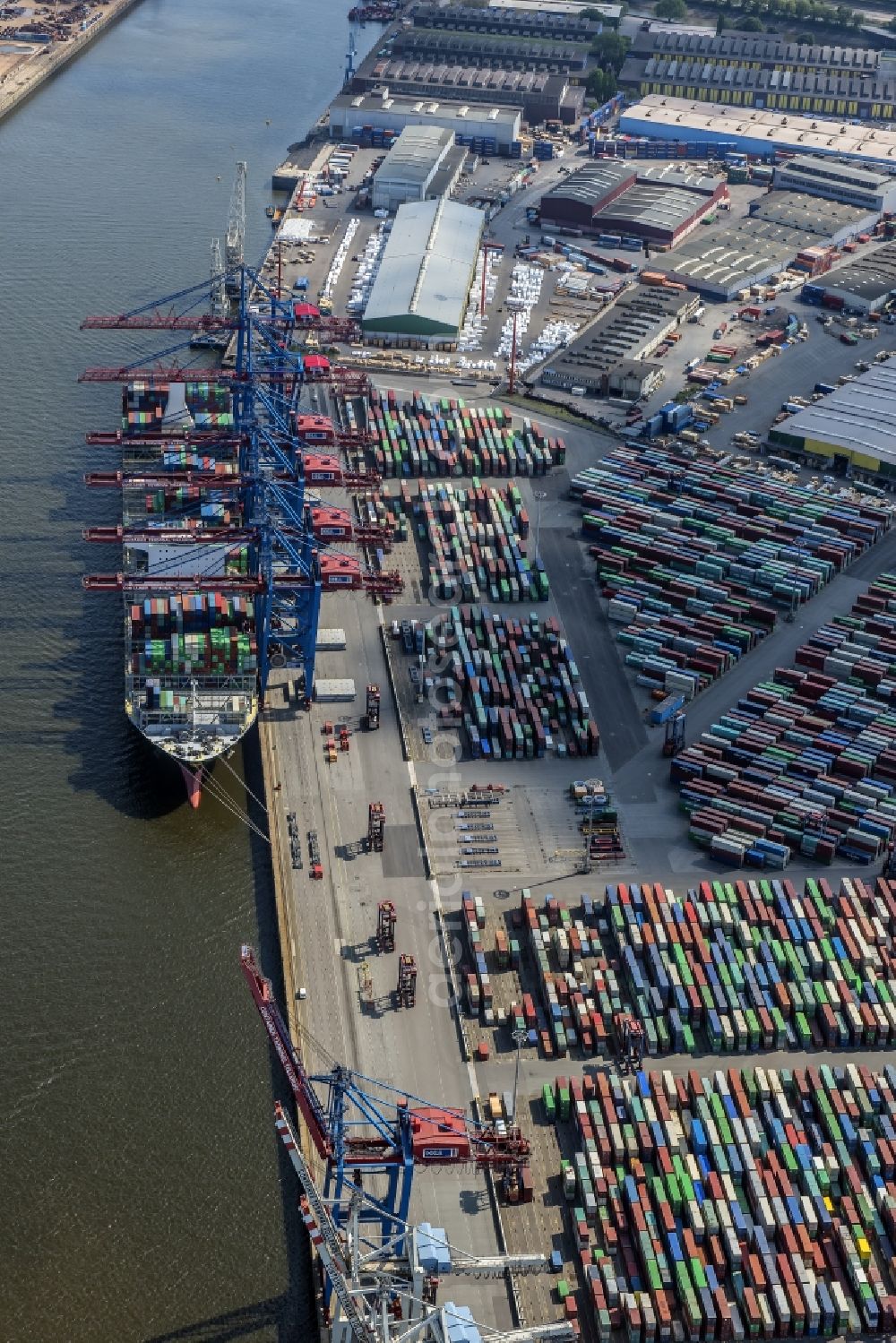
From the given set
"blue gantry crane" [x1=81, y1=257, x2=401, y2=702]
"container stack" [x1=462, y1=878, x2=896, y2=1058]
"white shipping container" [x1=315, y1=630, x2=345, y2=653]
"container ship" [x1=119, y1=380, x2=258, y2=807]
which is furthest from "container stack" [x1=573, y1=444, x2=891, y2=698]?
"container ship" [x1=119, y1=380, x2=258, y2=807]

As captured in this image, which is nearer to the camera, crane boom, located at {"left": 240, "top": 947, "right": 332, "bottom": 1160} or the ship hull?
crane boom, located at {"left": 240, "top": 947, "right": 332, "bottom": 1160}

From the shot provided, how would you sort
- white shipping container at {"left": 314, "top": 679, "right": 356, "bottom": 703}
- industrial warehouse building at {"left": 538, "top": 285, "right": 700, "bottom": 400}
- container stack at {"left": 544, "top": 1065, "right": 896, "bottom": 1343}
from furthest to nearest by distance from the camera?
industrial warehouse building at {"left": 538, "top": 285, "right": 700, "bottom": 400}
white shipping container at {"left": 314, "top": 679, "right": 356, "bottom": 703}
container stack at {"left": 544, "top": 1065, "right": 896, "bottom": 1343}

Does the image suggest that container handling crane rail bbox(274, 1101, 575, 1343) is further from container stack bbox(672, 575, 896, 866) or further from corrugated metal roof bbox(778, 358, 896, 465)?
corrugated metal roof bbox(778, 358, 896, 465)

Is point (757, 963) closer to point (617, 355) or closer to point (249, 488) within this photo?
point (249, 488)

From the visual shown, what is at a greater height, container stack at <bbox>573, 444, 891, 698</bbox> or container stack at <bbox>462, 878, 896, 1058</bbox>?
container stack at <bbox>462, 878, 896, 1058</bbox>

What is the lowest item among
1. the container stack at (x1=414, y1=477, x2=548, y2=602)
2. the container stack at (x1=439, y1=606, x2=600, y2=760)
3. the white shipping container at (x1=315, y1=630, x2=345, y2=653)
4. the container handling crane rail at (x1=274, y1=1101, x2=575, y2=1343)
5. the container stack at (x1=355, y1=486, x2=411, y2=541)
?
Result: the container stack at (x1=355, y1=486, x2=411, y2=541)

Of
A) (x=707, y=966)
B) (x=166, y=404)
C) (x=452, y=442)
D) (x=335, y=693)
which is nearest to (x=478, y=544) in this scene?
(x=452, y=442)

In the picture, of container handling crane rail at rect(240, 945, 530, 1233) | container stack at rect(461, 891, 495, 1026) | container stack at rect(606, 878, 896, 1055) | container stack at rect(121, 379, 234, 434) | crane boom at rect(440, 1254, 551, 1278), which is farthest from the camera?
container stack at rect(121, 379, 234, 434)
